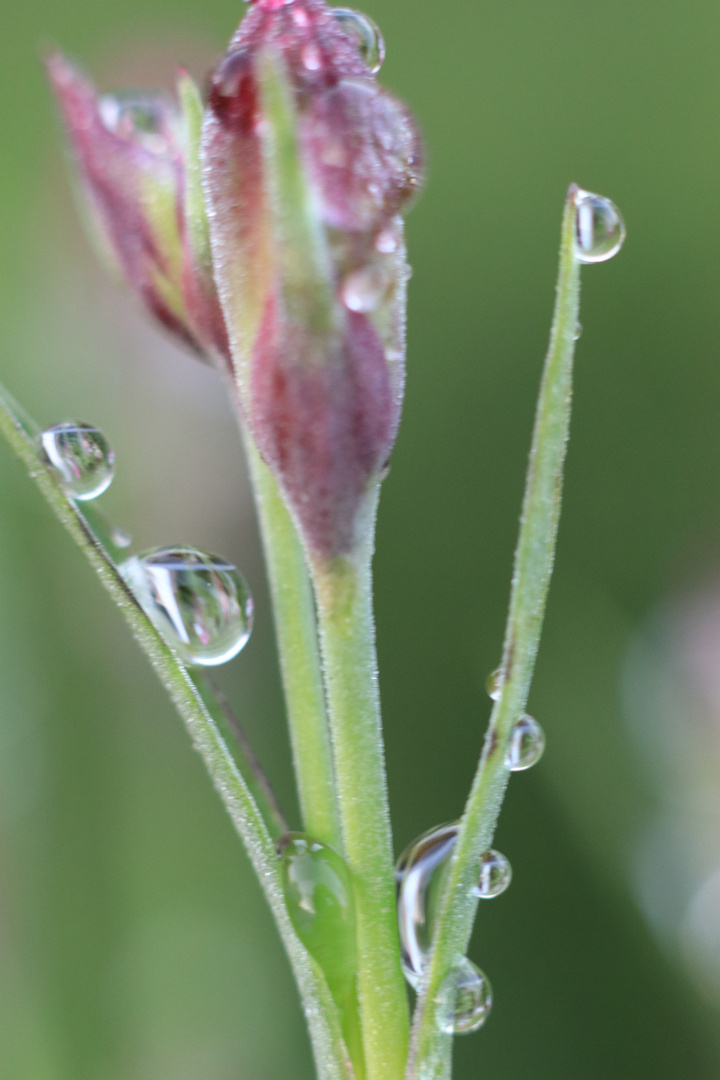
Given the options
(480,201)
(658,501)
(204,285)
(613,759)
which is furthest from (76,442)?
(480,201)

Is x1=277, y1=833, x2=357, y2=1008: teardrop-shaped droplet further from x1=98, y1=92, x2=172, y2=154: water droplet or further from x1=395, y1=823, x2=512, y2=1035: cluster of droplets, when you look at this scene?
x1=98, y1=92, x2=172, y2=154: water droplet

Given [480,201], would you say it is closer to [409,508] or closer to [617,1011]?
[409,508]

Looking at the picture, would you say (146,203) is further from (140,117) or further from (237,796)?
(237,796)

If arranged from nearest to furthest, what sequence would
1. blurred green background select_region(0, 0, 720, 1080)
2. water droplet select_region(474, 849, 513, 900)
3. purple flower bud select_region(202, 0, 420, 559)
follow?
purple flower bud select_region(202, 0, 420, 559), water droplet select_region(474, 849, 513, 900), blurred green background select_region(0, 0, 720, 1080)

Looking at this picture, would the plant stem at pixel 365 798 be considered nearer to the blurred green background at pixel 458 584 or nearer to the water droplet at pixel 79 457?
the water droplet at pixel 79 457

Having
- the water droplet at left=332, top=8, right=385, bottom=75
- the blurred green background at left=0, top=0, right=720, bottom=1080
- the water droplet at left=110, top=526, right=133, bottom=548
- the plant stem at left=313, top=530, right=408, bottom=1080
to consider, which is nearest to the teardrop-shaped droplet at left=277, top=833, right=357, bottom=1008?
the plant stem at left=313, top=530, right=408, bottom=1080
